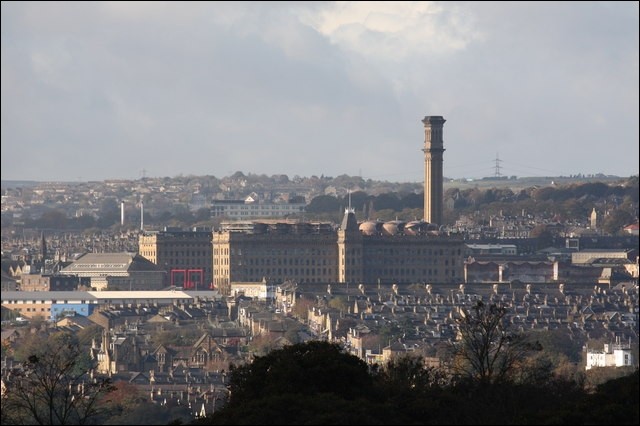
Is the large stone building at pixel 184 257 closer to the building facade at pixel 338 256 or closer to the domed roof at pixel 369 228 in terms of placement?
the building facade at pixel 338 256

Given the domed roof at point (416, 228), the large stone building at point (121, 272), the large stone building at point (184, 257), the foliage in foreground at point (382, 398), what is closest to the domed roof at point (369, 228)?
the domed roof at point (416, 228)

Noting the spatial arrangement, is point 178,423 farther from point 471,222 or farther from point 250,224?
point 471,222

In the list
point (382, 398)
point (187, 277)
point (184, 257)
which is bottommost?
point (382, 398)

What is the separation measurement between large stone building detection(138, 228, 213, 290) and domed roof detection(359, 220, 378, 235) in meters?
8.11

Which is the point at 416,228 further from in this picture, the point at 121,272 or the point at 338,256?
the point at 121,272

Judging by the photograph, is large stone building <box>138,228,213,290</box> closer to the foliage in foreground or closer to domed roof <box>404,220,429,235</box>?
domed roof <box>404,220,429,235</box>

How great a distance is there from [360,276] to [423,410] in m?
108

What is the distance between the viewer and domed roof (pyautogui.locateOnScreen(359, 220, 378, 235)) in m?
158

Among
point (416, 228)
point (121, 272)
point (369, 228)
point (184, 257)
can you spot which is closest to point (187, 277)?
point (184, 257)

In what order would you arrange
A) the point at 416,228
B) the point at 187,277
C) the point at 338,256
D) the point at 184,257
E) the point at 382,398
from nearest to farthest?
the point at 382,398
the point at 338,256
the point at 416,228
the point at 187,277
the point at 184,257

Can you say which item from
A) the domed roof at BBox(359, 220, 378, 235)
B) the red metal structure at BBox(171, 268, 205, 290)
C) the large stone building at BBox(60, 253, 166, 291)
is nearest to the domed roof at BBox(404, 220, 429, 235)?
the domed roof at BBox(359, 220, 378, 235)

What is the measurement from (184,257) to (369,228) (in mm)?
9851

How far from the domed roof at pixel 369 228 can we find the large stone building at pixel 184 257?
8.11 meters

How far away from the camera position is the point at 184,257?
159 meters
